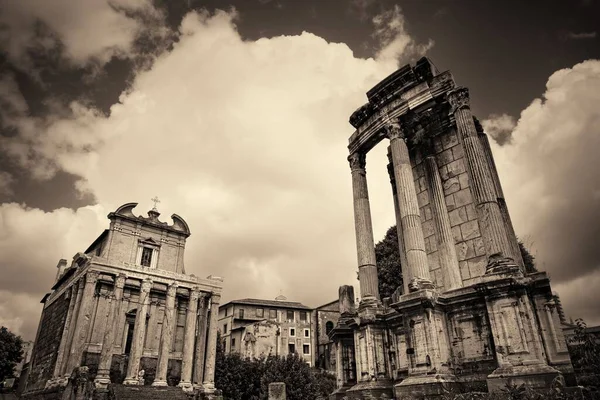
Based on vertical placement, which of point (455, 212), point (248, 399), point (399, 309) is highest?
point (455, 212)

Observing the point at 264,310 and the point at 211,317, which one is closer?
the point at 211,317

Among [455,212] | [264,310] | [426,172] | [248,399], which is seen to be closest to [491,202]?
[455,212]

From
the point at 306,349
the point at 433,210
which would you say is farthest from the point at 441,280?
the point at 306,349

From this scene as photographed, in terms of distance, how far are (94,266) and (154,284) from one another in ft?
16.3

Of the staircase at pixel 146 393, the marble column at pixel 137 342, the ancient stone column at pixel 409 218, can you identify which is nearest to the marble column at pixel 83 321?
the marble column at pixel 137 342

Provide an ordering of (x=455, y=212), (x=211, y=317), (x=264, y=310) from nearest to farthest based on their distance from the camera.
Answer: (x=455, y=212) → (x=211, y=317) → (x=264, y=310)

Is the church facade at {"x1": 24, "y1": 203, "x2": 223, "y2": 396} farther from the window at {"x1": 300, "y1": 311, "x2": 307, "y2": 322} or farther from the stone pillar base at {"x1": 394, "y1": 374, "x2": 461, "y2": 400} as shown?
the window at {"x1": 300, "y1": 311, "x2": 307, "y2": 322}

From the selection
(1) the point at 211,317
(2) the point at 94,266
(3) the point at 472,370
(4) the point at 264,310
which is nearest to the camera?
(3) the point at 472,370

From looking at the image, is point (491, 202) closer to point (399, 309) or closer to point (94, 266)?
point (399, 309)

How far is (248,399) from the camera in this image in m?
30.5

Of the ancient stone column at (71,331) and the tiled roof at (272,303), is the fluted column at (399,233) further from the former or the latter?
the tiled roof at (272,303)

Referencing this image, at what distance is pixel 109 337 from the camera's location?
27.2 m

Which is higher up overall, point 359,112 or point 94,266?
point 359,112

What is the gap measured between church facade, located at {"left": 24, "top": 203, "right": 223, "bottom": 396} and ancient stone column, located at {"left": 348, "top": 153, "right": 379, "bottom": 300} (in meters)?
21.8
